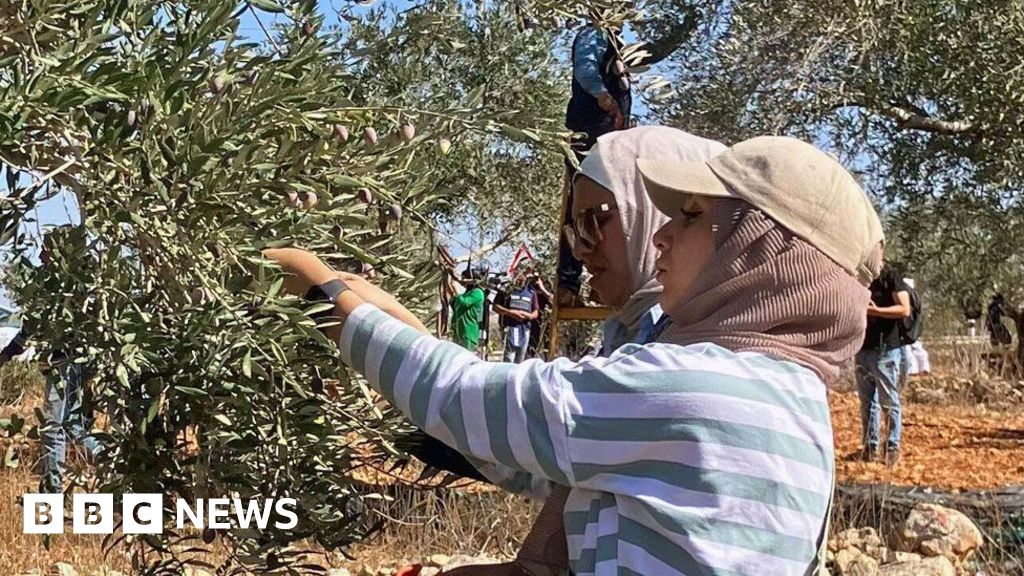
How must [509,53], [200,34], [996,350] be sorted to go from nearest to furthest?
1. [200,34]
2. [509,53]
3. [996,350]

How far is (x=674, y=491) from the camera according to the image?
51.2 inches

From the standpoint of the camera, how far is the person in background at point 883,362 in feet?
25.5

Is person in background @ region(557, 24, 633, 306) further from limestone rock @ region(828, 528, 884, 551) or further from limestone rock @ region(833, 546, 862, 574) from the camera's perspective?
limestone rock @ region(828, 528, 884, 551)

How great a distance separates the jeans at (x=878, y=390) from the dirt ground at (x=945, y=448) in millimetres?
216

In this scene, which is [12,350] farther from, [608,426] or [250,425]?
[608,426]

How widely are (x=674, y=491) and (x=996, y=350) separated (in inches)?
544

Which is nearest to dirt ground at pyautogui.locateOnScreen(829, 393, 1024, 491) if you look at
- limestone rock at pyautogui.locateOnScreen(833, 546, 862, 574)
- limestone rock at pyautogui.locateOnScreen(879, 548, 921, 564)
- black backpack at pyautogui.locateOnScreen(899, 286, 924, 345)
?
black backpack at pyautogui.locateOnScreen(899, 286, 924, 345)

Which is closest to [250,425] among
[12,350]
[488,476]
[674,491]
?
[488,476]

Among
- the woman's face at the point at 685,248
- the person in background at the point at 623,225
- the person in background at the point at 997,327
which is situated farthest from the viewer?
the person in background at the point at 997,327

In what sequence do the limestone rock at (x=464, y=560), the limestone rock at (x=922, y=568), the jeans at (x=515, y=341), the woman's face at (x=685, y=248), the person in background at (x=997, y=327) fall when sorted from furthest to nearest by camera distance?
1. the person in background at (x=997, y=327)
2. the jeans at (x=515, y=341)
3. the limestone rock at (x=922, y=568)
4. the limestone rock at (x=464, y=560)
5. the woman's face at (x=685, y=248)

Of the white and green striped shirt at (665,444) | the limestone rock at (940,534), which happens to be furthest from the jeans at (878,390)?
the white and green striped shirt at (665,444)

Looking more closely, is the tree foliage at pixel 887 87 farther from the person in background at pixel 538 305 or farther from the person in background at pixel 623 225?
the person in background at pixel 623 225

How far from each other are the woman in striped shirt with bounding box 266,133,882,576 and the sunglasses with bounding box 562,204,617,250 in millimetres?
434

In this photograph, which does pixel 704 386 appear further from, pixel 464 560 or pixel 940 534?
pixel 940 534
